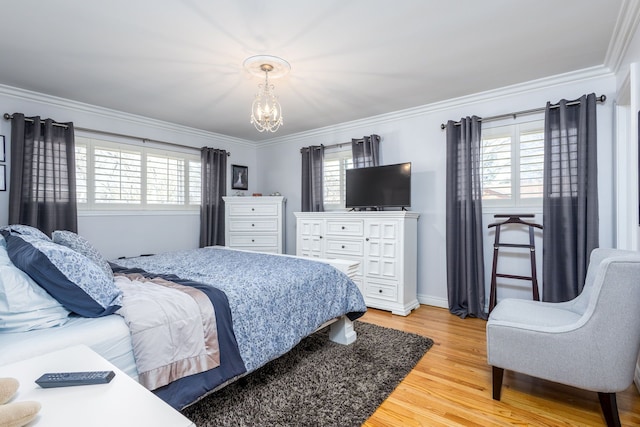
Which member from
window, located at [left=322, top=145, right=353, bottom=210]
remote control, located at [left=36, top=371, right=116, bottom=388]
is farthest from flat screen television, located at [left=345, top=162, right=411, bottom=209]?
remote control, located at [left=36, top=371, right=116, bottom=388]

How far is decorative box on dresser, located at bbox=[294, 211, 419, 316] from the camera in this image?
3728 mm

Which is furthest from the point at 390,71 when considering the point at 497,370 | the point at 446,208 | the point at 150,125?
the point at 150,125

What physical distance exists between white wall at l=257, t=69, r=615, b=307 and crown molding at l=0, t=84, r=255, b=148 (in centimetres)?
147

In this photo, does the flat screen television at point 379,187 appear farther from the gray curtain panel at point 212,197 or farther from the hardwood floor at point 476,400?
the gray curtain panel at point 212,197

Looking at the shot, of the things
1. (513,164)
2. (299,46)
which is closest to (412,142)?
(513,164)

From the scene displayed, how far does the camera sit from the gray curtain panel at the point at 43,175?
3.29 meters

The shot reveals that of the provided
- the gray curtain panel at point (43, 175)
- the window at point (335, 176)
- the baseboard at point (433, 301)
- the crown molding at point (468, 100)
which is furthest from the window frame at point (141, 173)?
Result: the baseboard at point (433, 301)

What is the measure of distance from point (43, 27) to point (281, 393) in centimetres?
297

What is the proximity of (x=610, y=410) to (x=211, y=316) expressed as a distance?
7.10 feet

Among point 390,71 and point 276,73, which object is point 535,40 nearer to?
point 390,71

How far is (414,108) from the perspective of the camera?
404cm

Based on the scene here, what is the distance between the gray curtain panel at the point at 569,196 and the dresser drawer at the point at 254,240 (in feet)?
11.2

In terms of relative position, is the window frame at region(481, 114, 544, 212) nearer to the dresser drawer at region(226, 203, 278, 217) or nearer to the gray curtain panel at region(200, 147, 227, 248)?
the dresser drawer at region(226, 203, 278, 217)

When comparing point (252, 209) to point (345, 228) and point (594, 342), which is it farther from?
point (594, 342)
